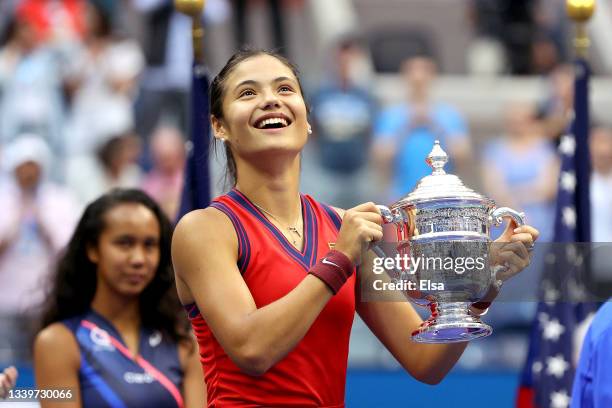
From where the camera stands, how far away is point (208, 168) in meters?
5.45

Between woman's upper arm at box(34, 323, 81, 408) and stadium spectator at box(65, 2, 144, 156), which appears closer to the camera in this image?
woman's upper arm at box(34, 323, 81, 408)

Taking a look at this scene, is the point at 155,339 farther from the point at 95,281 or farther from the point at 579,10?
the point at 579,10

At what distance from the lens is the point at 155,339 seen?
15.6 feet

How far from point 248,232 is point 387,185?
18.7ft

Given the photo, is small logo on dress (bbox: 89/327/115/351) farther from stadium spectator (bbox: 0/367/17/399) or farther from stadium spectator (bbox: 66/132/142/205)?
stadium spectator (bbox: 66/132/142/205)

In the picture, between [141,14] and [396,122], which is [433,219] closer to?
[396,122]

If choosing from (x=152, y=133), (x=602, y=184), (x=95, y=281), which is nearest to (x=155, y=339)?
(x=95, y=281)

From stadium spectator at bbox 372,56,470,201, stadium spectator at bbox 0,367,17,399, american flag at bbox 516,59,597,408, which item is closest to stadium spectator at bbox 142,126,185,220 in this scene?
stadium spectator at bbox 372,56,470,201

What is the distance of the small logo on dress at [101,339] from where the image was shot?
465 cm

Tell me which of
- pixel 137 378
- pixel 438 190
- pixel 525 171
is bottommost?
pixel 137 378

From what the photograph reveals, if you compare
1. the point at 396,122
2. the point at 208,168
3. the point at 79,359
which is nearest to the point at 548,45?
the point at 396,122

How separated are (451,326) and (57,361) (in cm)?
186

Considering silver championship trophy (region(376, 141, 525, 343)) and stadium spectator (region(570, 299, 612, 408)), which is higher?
silver championship trophy (region(376, 141, 525, 343))

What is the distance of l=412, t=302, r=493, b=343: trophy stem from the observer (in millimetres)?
3152
